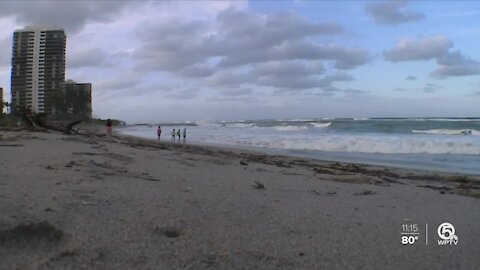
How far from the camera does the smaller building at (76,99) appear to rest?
8025cm

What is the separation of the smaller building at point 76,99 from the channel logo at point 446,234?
263ft

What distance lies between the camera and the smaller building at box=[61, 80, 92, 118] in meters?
80.2

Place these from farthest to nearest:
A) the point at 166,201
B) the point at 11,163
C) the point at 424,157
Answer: the point at 424,157 < the point at 11,163 < the point at 166,201

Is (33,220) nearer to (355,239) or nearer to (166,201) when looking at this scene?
(166,201)

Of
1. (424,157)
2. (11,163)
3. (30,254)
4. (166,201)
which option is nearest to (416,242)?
(166,201)

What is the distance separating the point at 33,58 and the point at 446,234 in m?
69.4

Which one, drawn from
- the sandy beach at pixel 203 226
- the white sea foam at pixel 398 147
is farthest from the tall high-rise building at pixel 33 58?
the sandy beach at pixel 203 226

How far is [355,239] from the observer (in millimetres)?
3920

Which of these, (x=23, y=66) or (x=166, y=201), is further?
(x=23, y=66)

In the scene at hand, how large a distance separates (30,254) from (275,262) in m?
1.74

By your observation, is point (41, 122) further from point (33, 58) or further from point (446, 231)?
point (33, 58)

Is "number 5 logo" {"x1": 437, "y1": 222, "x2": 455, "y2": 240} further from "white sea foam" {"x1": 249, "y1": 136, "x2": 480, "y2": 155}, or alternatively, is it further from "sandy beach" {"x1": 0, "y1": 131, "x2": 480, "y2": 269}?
"white sea foam" {"x1": 249, "y1": 136, "x2": 480, "y2": 155}

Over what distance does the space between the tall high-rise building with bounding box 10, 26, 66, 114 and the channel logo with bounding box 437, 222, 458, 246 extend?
215 ft

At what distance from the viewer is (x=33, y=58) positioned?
63938 millimetres
